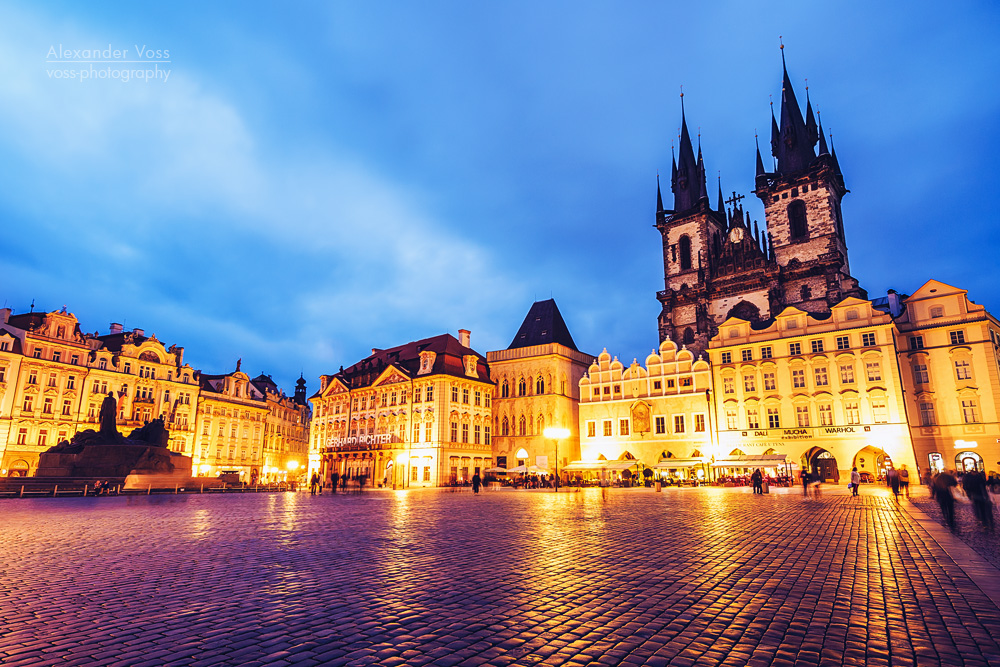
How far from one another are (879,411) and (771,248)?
93.8 ft

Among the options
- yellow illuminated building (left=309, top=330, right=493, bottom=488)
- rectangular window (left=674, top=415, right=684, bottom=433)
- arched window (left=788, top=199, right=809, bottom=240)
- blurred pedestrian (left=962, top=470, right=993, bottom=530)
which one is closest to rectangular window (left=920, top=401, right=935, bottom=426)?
rectangular window (left=674, top=415, right=684, bottom=433)

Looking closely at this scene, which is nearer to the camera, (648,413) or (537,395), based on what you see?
(648,413)

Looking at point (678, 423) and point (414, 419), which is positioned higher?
point (414, 419)

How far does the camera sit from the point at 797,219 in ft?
221

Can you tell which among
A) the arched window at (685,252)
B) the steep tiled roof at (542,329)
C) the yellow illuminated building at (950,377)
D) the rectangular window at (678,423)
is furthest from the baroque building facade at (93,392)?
the yellow illuminated building at (950,377)

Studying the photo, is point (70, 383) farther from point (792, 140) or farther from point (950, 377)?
point (792, 140)

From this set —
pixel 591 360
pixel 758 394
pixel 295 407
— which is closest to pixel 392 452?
pixel 591 360

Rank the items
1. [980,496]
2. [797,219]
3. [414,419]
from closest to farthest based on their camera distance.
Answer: [980,496]
[414,419]
[797,219]

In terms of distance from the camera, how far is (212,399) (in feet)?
237

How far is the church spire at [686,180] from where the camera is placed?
78375 millimetres

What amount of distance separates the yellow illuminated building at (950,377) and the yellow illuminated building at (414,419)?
37.4 meters

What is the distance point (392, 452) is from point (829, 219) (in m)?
52.3

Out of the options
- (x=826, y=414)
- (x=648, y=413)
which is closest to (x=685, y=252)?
(x=648, y=413)

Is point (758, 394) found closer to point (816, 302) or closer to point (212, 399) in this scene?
point (816, 302)
